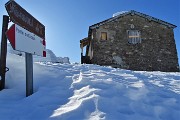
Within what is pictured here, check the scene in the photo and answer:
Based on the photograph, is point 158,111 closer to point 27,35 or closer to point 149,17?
point 27,35

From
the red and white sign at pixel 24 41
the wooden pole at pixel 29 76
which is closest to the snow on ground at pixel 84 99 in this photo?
the wooden pole at pixel 29 76

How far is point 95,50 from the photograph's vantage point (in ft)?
70.1

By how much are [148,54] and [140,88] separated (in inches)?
669

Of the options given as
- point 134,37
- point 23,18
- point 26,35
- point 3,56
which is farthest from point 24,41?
point 134,37

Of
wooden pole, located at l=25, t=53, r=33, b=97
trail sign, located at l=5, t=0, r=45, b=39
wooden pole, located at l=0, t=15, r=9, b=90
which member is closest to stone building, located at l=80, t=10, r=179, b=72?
trail sign, located at l=5, t=0, r=45, b=39

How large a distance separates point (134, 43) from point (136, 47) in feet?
1.45

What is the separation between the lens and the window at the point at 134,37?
22.1m

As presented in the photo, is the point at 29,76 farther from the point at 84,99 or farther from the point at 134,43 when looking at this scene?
the point at 134,43

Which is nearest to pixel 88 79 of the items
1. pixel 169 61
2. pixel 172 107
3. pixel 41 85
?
pixel 41 85

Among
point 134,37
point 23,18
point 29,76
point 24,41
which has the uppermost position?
point 134,37

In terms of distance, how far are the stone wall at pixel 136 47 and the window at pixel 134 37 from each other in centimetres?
30

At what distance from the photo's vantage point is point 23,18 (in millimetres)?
5168

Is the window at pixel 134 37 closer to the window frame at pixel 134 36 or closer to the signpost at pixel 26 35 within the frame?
the window frame at pixel 134 36

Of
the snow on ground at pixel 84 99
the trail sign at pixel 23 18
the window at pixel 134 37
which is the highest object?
the window at pixel 134 37
